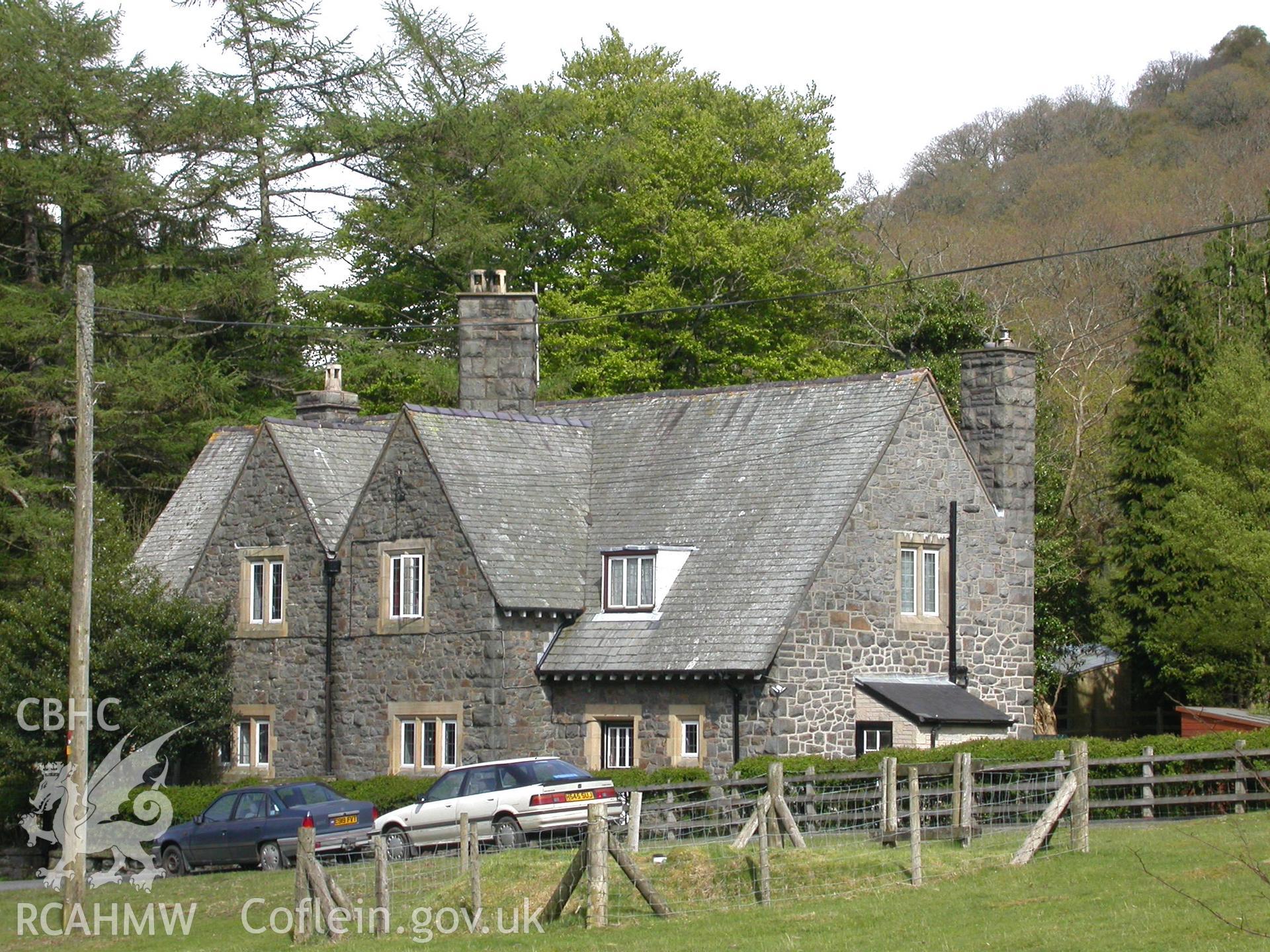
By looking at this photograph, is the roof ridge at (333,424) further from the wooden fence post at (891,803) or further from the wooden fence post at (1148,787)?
the wooden fence post at (1148,787)

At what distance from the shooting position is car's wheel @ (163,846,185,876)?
29.4 m

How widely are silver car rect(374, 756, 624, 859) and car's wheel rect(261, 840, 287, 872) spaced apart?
1565 mm

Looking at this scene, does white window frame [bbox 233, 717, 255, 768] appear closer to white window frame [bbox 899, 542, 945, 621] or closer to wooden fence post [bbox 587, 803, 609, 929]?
white window frame [bbox 899, 542, 945, 621]

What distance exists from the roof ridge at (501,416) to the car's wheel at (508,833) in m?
10.3

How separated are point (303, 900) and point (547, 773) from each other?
7.62 m

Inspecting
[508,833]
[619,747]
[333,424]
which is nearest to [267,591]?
[333,424]

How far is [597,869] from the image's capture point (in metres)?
18.7

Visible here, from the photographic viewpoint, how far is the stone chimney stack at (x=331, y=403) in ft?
140

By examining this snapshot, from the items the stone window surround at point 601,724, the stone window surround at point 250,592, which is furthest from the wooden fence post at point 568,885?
the stone window surround at point 250,592

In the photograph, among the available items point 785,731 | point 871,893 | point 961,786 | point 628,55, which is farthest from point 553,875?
point 628,55

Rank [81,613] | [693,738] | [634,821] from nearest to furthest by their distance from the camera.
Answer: [634,821] < [81,613] < [693,738]

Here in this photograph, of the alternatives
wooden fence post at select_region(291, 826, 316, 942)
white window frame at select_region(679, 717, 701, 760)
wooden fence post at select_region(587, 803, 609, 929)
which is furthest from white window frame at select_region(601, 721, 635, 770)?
wooden fence post at select_region(587, 803, 609, 929)

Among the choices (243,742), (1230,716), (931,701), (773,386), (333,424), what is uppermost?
(773,386)

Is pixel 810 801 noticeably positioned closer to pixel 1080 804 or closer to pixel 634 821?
pixel 634 821
